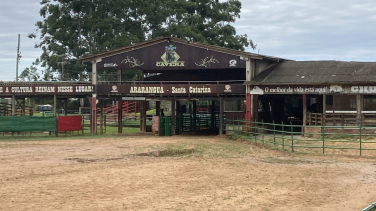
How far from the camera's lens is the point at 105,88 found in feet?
114

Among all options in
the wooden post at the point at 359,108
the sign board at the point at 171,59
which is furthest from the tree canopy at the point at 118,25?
the wooden post at the point at 359,108

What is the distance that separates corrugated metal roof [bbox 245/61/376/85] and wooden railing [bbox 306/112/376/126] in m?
2.11

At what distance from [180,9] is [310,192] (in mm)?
49454

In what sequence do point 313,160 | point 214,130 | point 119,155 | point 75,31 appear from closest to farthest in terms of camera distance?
point 313,160, point 119,155, point 214,130, point 75,31

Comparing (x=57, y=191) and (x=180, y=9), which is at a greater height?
(x=180, y=9)

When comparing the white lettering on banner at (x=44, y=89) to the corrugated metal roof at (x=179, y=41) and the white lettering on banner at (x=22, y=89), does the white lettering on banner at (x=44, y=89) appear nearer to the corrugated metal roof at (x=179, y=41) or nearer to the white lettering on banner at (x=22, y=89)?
the white lettering on banner at (x=22, y=89)

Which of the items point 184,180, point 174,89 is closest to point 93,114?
point 174,89

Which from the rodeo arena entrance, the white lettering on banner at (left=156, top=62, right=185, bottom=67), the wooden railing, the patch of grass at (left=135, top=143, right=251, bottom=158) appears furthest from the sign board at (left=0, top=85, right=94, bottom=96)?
the wooden railing

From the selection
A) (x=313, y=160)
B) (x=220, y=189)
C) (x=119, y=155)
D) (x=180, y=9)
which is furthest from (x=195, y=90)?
(x=180, y=9)

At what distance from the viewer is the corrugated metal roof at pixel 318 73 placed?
Answer: 3030 centimetres

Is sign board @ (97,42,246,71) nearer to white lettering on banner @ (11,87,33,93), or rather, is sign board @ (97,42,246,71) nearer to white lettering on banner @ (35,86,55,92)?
white lettering on banner @ (35,86,55,92)

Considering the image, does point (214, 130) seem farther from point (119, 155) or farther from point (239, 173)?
point (239, 173)

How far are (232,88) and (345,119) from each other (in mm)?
7460

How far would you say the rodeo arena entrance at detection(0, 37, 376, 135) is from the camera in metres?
30.0
